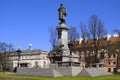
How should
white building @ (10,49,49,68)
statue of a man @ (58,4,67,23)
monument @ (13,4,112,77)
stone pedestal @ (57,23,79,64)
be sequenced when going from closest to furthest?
monument @ (13,4,112,77) < stone pedestal @ (57,23,79,64) < statue of a man @ (58,4,67,23) < white building @ (10,49,49,68)

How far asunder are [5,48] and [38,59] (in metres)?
31.9

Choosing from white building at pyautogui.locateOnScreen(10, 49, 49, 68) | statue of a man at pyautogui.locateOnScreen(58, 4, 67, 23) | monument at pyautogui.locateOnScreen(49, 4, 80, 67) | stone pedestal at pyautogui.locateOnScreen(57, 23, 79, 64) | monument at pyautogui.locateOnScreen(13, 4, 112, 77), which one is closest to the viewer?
monument at pyautogui.locateOnScreen(13, 4, 112, 77)

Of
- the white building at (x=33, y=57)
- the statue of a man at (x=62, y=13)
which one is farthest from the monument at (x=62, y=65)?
the white building at (x=33, y=57)

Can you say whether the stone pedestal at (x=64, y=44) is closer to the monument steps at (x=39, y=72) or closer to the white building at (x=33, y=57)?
the monument steps at (x=39, y=72)

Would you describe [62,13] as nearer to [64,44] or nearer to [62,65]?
[64,44]

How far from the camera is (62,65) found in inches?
1682

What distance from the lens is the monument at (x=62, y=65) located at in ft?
131

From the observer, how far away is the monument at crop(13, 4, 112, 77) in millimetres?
40000

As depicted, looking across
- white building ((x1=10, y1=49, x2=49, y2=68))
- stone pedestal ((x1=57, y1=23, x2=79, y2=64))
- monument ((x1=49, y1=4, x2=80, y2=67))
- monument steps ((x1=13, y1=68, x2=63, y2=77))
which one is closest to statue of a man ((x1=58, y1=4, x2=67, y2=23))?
monument ((x1=49, y1=4, x2=80, y2=67))

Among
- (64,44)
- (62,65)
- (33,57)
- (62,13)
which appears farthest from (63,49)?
(33,57)

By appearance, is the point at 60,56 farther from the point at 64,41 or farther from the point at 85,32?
the point at 85,32

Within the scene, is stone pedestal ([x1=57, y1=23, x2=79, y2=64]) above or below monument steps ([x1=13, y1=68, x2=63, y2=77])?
above

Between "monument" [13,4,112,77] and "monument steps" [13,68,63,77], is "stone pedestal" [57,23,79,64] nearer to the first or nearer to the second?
"monument" [13,4,112,77]

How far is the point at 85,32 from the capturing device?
227 ft
